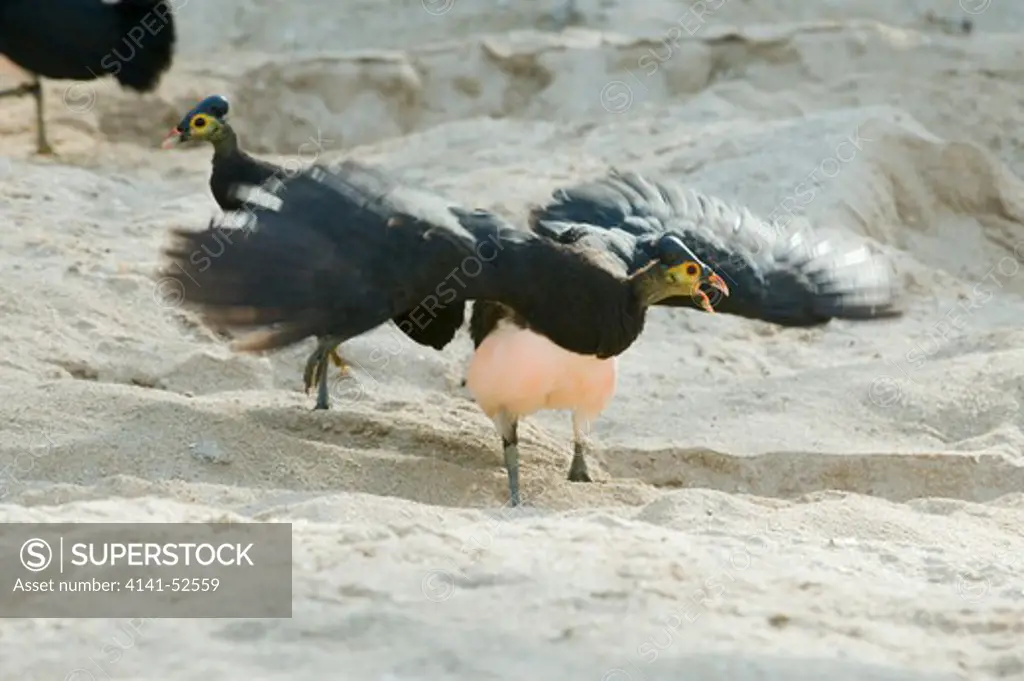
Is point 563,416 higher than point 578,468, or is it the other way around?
point 563,416

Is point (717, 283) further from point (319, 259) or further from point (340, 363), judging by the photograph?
point (340, 363)

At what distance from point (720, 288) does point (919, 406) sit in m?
1.62

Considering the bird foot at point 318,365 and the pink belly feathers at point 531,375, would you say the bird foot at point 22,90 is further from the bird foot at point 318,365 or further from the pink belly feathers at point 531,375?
the pink belly feathers at point 531,375

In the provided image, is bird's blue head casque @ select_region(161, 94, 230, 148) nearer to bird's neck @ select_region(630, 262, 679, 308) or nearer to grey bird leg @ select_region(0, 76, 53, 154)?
bird's neck @ select_region(630, 262, 679, 308)

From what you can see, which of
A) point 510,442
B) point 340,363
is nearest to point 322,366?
point 340,363

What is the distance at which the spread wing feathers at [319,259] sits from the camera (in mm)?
5047

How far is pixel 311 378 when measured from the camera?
5.75 m

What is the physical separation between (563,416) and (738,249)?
3.38 ft

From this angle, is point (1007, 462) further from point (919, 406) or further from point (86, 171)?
point (86, 171)

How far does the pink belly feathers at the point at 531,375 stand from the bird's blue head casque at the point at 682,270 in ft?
1.11

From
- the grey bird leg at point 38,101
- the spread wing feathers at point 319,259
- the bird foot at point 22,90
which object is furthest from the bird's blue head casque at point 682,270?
the bird foot at point 22,90

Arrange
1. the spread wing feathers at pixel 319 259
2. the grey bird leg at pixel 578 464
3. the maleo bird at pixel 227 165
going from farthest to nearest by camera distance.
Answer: the maleo bird at pixel 227 165
the grey bird leg at pixel 578 464
the spread wing feathers at pixel 319 259

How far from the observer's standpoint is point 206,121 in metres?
7.12

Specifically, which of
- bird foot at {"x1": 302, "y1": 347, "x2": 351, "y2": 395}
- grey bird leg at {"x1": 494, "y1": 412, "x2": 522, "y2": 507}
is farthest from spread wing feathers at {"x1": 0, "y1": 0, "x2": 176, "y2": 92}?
grey bird leg at {"x1": 494, "y1": 412, "x2": 522, "y2": 507}
